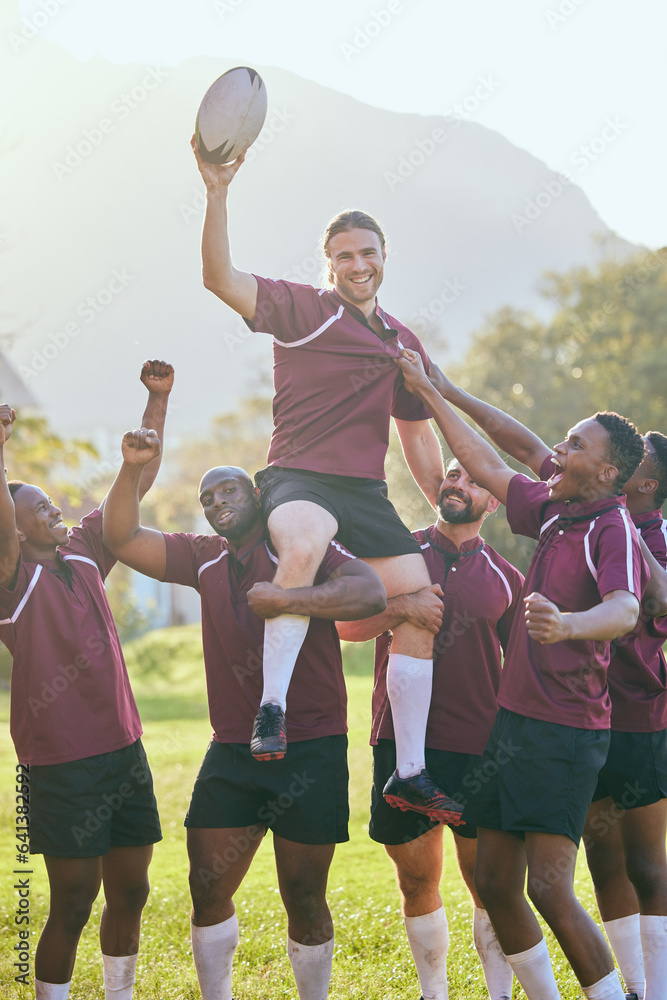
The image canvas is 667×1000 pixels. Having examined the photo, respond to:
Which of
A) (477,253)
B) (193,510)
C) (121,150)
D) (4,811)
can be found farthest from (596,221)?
(4,811)

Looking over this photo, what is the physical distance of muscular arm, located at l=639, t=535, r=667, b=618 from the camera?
13.1 feet

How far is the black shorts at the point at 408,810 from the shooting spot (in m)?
4.29

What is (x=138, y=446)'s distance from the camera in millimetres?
3984

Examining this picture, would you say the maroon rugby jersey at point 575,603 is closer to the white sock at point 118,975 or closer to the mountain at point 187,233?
the white sock at point 118,975

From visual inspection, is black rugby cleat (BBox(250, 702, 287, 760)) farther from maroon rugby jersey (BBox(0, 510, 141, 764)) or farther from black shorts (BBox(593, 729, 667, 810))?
black shorts (BBox(593, 729, 667, 810))

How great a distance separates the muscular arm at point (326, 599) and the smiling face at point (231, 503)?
0.46 metres

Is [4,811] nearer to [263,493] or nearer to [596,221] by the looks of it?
[263,493]

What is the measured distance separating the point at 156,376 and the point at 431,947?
10.1 feet

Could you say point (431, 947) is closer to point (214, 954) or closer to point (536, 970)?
point (536, 970)

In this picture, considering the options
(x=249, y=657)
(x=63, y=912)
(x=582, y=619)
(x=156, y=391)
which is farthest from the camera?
(x=156, y=391)

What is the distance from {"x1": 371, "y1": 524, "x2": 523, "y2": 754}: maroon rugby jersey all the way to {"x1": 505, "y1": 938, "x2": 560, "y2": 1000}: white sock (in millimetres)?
953

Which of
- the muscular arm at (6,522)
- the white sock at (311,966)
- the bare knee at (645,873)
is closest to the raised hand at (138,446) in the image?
the muscular arm at (6,522)

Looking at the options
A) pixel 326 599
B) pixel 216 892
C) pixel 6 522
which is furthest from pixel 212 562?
pixel 216 892

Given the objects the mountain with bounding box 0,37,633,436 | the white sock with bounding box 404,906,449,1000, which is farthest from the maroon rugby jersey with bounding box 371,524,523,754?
the mountain with bounding box 0,37,633,436
